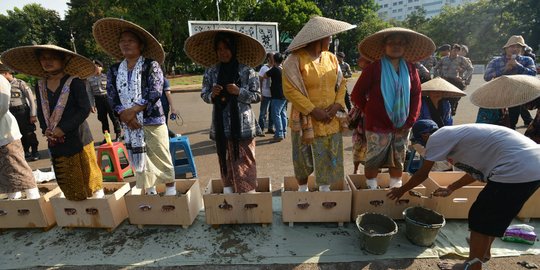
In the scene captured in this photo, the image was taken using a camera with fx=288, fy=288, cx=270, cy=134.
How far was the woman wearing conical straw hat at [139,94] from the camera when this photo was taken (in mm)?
2709

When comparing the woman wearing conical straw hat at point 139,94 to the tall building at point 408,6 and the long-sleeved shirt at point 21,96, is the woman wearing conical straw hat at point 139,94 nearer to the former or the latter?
the long-sleeved shirt at point 21,96

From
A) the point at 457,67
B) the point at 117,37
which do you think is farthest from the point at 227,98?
the point at 457,67

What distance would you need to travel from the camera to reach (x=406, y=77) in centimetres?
271

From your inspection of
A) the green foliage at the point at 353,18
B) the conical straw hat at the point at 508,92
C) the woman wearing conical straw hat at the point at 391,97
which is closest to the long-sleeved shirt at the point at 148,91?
the woman wearing conical straw hat at the point at 391,97

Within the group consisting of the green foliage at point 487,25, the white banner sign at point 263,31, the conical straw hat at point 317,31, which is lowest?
the conical straw hat at point 317,31

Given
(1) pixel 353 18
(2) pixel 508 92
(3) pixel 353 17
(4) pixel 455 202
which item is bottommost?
(4) pixel 455 202

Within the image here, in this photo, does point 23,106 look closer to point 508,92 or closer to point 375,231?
point 375,231

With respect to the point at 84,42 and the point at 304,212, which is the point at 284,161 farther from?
the point at 84,42

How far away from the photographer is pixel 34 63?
290 centimetres

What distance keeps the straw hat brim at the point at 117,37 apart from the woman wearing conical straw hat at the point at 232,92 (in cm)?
32

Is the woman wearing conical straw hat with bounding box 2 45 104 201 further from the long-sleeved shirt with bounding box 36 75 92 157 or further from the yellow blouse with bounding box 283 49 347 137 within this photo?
the yellow blouse with bounding box 283 49 347 137

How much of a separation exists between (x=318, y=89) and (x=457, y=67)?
5160 millimetres

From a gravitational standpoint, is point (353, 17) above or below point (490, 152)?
above

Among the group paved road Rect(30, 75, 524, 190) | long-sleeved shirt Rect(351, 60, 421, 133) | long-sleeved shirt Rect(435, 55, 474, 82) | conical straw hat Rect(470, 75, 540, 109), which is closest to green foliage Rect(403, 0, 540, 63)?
paved road Rect(30, 75, 524, 190)
